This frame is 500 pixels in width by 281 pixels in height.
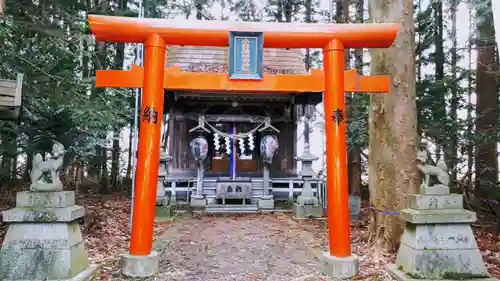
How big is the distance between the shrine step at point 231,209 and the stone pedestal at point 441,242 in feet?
22.4

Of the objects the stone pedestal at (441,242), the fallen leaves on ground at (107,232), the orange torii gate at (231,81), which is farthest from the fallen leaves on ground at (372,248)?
the fallen leaves on ground at (107,232)

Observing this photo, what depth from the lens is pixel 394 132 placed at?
5594 mm

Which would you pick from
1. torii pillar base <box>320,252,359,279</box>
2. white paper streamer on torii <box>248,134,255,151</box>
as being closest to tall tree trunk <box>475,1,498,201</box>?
torii pillar base <box>320,252,359,279</box>

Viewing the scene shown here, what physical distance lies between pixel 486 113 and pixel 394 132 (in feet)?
15.0

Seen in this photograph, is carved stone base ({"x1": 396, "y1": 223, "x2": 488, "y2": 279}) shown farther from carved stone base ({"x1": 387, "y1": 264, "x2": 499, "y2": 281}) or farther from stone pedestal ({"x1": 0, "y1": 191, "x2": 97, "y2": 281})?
stone pedestal ({"x1": 0, "y1": 191, "x2": 97, "y2": 281})

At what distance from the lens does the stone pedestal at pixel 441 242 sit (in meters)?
4.32

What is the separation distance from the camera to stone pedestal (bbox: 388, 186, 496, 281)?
4.32 m

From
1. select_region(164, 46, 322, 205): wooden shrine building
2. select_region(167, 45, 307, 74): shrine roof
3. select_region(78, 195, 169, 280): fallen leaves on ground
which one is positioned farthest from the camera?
select_region(167, 45, 307, 74): shrine roof

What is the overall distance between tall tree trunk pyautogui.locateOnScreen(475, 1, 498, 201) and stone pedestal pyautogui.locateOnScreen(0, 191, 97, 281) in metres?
8.70

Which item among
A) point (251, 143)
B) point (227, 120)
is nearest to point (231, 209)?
point (251, 143)

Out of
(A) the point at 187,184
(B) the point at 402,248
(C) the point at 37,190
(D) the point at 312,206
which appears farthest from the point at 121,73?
(A) the point at 187,184

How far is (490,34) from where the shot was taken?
29.7ft

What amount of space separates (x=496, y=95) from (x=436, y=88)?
4.68 ft

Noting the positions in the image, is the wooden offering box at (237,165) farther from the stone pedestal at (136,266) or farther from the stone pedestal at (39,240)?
the stone pedestal at (39,240)
